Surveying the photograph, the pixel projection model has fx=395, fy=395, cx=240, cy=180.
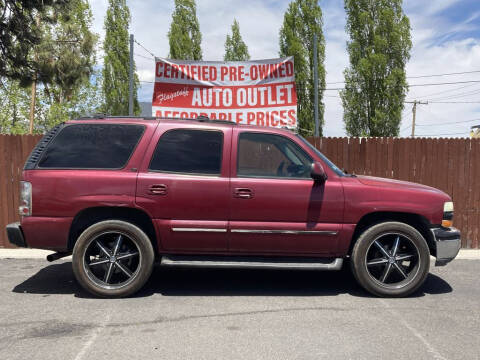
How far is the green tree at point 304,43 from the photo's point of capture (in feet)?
89.9

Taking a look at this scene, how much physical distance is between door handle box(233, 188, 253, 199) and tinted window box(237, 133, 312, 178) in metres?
0.18

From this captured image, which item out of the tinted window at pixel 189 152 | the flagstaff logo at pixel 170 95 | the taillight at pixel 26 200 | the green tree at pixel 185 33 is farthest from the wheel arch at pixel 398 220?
the green tree at pixel 185 33

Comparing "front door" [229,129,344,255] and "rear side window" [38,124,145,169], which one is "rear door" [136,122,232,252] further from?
"rear side window" [38,124,145,169]

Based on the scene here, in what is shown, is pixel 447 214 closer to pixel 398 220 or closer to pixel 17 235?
pixel 398 220

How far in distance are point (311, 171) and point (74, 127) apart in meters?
2.75

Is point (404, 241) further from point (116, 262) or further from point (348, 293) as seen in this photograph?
point (116, 262)

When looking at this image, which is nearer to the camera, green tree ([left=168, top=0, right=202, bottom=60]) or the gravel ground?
the gravel ground

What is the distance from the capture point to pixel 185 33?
3089 centimetres

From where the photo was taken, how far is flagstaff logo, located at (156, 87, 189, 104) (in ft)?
29.3

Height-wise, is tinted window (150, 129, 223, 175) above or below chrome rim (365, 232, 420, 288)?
above

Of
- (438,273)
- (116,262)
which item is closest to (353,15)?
(438,273)

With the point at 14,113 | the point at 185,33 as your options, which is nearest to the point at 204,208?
the point at 185,33

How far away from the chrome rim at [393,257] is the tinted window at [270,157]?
118 centimetres

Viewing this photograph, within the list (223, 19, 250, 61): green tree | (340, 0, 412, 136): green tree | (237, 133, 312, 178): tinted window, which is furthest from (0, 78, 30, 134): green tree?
(237, 133, 312, 178): tinted window
